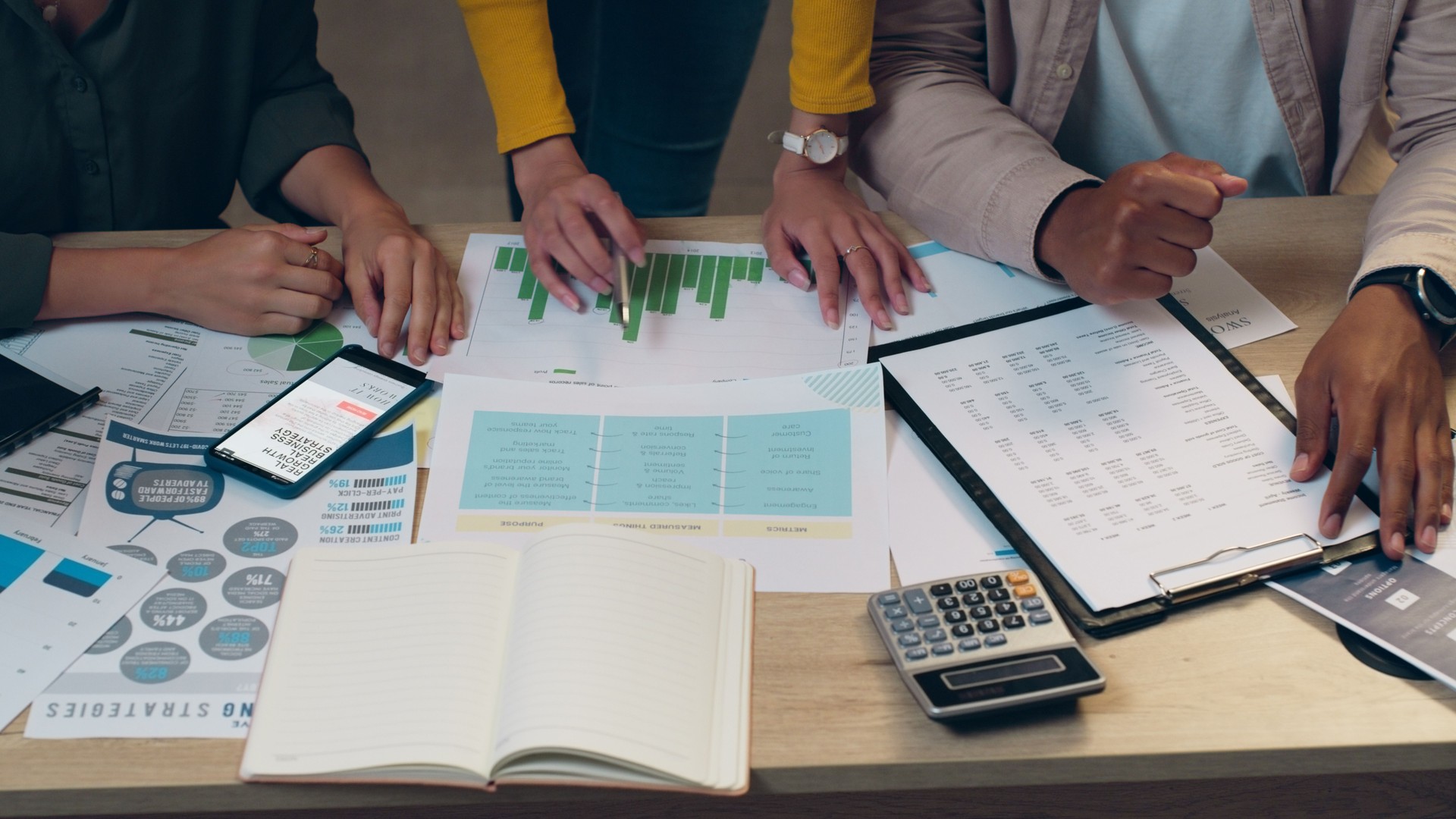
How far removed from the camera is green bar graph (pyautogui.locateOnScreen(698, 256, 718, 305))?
3.02ft

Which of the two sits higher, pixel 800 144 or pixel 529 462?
pixel 800 144

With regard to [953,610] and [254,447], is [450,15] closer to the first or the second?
[254,447]

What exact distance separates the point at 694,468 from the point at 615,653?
19 cm

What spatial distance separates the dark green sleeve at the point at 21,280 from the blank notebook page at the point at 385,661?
1.29 feet

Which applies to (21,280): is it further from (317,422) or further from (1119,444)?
(1119,444)

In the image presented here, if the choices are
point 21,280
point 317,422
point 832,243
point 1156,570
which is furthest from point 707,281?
point 21,280

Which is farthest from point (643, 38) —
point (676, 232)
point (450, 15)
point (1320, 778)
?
point (450, 15)

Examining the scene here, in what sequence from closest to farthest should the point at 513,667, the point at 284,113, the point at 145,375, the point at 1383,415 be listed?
the point at 513,667 → the point at 1383,415 → the point at 145,375 → the point at 284,113

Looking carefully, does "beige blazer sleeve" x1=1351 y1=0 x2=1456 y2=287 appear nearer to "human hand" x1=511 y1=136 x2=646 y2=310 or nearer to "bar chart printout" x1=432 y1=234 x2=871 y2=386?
"bar chart printout" x1=432 y1=234 x2=871 y2=386

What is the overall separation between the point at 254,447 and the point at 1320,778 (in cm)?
93

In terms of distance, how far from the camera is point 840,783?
0.59m

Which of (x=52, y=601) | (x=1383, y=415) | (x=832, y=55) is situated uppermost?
(x=832, y=55)

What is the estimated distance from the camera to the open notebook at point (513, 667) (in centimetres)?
56

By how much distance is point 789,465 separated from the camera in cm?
75
